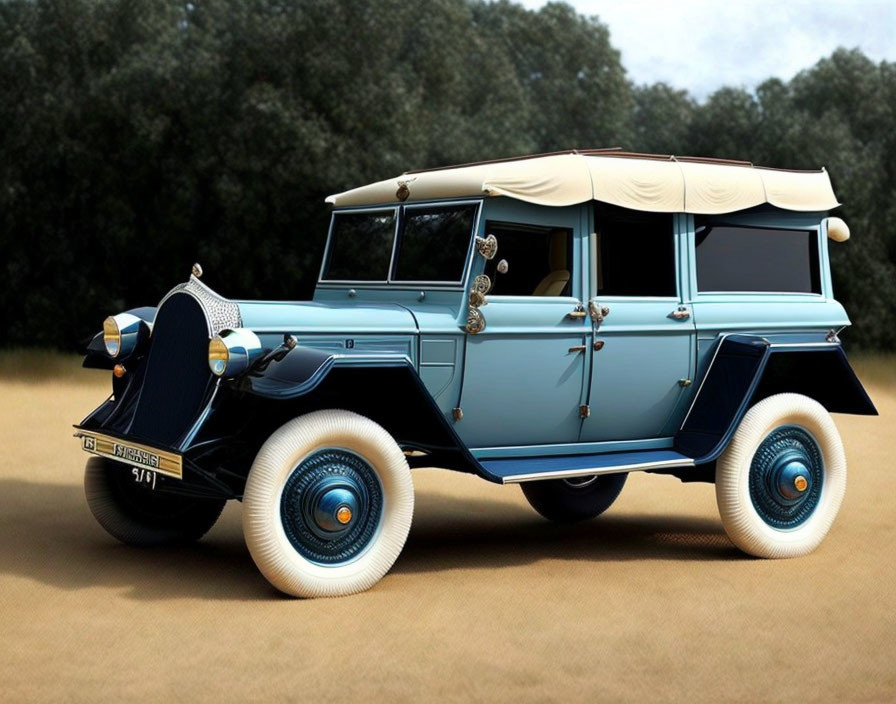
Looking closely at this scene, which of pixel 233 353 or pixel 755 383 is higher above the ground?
pixel 233 353

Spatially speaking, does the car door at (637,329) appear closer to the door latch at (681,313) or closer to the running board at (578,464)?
the door latch at (681,313)

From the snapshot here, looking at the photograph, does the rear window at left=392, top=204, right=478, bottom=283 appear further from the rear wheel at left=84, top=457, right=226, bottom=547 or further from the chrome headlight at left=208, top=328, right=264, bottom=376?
the rear wheel at left=84, top=457, right=226, bottom=547

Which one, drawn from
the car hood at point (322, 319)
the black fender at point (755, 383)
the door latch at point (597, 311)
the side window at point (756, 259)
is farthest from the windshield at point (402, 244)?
the black fender at point (755, 383)

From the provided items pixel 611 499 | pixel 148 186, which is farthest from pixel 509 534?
pixel 148 186

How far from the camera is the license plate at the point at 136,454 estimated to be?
6203mm

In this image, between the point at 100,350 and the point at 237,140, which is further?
the point at 237,140

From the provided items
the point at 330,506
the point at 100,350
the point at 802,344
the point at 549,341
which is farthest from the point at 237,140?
the point at 330,506

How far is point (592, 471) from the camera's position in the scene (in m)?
7.06

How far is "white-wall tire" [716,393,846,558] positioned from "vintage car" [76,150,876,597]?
13mm

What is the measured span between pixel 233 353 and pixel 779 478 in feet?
11.6

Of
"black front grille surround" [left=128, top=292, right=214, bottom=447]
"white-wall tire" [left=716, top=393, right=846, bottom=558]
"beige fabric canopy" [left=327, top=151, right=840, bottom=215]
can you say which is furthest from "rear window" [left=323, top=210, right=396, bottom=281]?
"white-wall tire" [left=716, top=393, right=846, bottom=558]

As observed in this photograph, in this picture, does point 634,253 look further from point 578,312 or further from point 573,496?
point 573,496

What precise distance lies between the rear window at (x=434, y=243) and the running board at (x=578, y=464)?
1.08 meters

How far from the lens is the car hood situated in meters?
6.57
